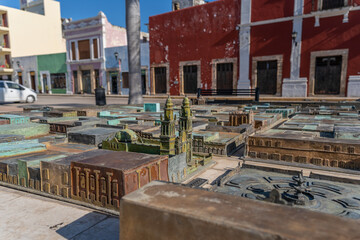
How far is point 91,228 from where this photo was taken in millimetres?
2502

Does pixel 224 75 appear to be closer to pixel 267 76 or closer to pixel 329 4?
pixel 267 76

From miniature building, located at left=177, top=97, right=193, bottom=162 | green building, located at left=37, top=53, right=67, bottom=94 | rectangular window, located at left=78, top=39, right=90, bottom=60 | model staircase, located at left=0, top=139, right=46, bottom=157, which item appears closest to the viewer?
miniature building, located at left=177, top=97, right=193, bottom=162

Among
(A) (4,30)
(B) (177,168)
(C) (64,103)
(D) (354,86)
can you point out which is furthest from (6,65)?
(B) (177,168)

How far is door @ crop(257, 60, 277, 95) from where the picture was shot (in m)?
18.0

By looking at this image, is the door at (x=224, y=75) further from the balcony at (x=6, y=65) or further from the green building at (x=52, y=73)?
the balcony at (x=6, y=65)

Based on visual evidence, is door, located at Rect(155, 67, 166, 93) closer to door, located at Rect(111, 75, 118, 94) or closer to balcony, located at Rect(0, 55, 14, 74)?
door, located at Rect(111, 75, 118, 94)

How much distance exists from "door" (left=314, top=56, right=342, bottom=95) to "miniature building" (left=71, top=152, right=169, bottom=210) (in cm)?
1629

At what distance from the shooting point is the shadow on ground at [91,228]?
237cm

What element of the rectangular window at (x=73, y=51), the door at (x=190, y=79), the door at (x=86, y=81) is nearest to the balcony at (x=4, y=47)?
the rectangular window at (x=73, y=51)

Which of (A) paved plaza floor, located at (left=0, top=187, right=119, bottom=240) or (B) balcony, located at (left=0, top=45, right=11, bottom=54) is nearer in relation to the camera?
(A) paved plaza floor, located at (left=0, top=187, right=119, bottom=240)

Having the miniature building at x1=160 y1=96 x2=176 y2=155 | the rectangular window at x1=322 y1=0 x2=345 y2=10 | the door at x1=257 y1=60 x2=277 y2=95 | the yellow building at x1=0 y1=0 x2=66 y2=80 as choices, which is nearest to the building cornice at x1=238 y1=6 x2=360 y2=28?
the rectangular window at x1=322 y1=0 x2=345 y2=10

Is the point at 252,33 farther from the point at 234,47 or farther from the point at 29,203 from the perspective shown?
the point at 29,203

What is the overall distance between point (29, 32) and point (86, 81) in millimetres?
12618

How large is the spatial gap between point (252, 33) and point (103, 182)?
17.9 meters
